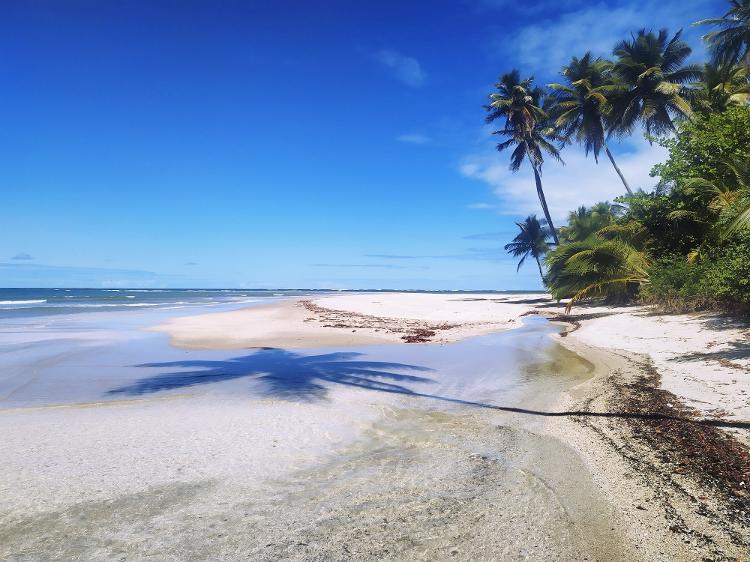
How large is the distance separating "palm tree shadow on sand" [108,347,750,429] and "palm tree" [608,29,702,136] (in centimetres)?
3081

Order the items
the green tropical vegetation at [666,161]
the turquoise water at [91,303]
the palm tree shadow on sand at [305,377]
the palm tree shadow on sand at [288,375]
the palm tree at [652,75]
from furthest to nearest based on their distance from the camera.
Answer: the turquoise water at [91,303] → the palm tree at [652,75] → the green tropical vegetation at [666,161] → the palm tree shadow on sand at [288,375] → the palm tree shadow on sand at [305,377]

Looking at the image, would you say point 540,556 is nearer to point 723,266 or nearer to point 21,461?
point 21,461

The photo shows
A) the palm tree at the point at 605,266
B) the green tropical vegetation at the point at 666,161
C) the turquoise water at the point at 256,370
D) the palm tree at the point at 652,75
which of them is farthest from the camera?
the palm tree at the point at 652,75

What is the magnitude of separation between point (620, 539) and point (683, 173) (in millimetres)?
17944

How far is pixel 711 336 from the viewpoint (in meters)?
11.3

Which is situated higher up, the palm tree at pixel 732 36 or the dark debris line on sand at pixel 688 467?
the palm tree at pixel 732 36

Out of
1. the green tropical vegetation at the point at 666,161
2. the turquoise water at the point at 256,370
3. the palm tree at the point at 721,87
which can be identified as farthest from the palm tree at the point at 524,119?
the turquoise water at the point at 256,370

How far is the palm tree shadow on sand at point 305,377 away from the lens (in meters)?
6.51

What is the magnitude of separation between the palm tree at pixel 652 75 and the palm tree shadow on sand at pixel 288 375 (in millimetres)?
30733

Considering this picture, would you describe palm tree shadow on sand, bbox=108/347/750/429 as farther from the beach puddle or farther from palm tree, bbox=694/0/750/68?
palm tree, bbox=694/0/750/68

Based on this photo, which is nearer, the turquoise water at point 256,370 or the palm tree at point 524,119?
the turquoise water at point 256,370

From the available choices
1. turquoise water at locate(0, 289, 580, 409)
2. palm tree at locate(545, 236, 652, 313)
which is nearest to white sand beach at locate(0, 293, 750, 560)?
turquoise water at locate(0, 289, 580, 409)

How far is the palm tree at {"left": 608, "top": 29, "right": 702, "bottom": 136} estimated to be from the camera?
30389 mm

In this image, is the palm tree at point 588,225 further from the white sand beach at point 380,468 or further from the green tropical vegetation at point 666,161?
the white sand beach at point 380,468
